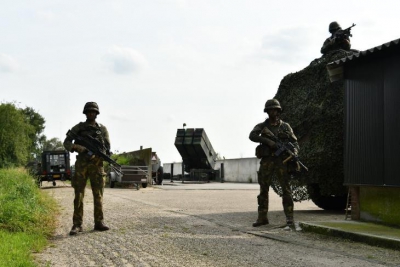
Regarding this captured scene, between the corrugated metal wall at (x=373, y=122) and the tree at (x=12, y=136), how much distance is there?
41.4 metres

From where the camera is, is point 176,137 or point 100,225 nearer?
point 100,225

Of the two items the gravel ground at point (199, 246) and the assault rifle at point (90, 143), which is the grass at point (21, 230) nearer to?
the gravel ground at point (199, 246)

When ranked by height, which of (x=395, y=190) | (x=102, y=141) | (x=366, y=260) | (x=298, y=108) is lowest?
(x=366, y=260)

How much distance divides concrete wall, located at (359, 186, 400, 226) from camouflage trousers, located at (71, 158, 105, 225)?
4643mm

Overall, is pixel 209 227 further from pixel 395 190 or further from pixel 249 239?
pixel 395 190

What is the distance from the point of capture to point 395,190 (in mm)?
8844

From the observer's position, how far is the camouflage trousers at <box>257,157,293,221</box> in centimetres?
921

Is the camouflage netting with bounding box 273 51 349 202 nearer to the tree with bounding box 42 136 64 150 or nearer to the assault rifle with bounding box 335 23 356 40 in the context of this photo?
the assault rifle with bounding box 335 23 356 40

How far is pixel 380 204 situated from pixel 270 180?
6.24ft

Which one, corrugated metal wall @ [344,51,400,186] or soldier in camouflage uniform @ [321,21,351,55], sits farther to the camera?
soldier in camouflage uniform @ [321,21,351,55]

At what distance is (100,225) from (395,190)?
481 cm

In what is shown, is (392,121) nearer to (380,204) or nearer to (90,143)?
(380,204)

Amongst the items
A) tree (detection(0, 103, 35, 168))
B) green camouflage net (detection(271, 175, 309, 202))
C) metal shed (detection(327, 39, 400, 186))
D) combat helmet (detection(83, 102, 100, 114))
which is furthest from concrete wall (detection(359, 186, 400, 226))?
tree (detection(0, 103, 35, 168))

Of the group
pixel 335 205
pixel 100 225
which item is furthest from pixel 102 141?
pixel 335 205
